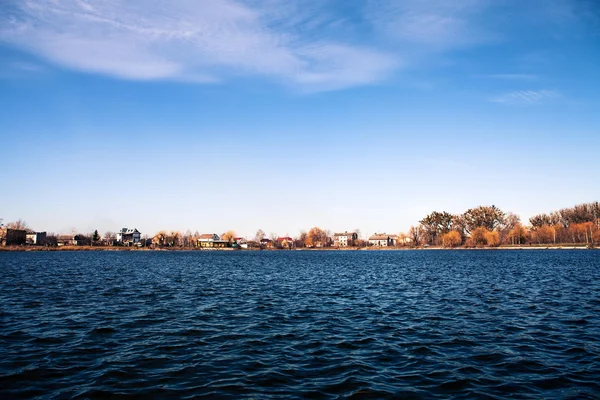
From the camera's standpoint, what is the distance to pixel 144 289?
1328 inches

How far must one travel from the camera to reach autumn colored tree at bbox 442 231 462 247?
636 ft

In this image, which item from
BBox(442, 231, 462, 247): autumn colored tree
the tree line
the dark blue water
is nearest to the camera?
the dark blue water

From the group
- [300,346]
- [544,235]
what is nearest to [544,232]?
[544,235]

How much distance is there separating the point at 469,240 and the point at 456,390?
20012 centimetres

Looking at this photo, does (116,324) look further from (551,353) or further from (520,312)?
(520,312)

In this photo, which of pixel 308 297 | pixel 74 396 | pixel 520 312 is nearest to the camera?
pixel 74 396

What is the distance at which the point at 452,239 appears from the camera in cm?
19438

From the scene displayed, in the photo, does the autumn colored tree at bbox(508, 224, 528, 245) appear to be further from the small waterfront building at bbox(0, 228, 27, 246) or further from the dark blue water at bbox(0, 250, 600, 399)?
the small waterfront building at bbox(0, 228, 27, 246)

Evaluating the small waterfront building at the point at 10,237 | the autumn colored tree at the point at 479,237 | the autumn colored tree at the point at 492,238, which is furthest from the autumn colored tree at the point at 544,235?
the small waterfront building at the point at 10,237

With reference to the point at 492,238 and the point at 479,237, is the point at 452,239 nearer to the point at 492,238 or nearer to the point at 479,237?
the point at 479,237

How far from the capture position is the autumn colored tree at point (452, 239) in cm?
19400

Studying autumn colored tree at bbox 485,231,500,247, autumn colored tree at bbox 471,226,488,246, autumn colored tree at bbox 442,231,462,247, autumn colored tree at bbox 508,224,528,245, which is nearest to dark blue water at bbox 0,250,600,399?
autumn colored tree at bbox 485,231,500,247

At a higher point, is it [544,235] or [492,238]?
[544,235]

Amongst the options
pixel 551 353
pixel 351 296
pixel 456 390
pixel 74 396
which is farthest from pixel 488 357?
pixel 351 296
